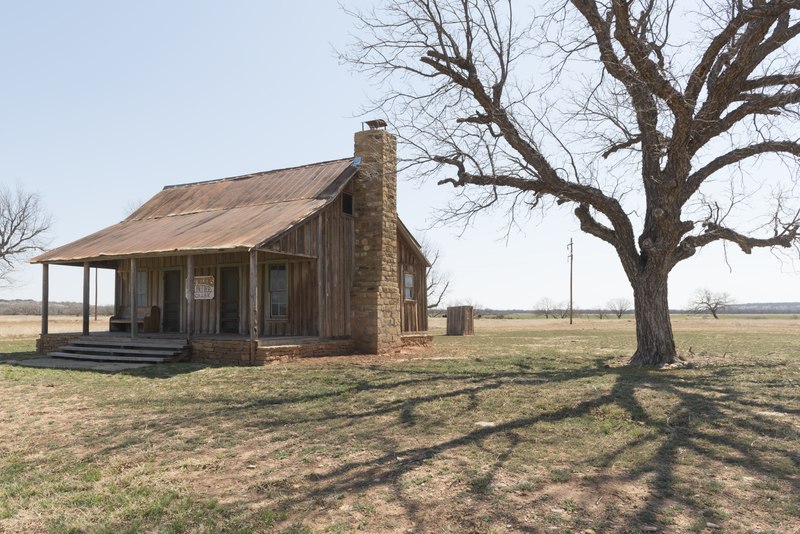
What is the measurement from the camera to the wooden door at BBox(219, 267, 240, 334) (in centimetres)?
1866

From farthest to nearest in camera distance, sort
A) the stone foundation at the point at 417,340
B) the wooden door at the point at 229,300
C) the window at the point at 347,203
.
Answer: the stone foundation at the point at 417,340
the wooden door at the point at 229,300
the window at the point at 347,203

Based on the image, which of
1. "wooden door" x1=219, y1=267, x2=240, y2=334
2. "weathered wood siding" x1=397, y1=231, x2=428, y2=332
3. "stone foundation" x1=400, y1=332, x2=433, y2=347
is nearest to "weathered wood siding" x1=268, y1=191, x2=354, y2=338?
"wooden door" x1=219, y1=267, x2=240, y2=334

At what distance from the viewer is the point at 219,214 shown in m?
19.5

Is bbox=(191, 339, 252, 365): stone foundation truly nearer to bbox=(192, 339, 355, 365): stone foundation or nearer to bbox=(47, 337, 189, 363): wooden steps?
bbox=(192, 339, 355, 365): stone foundation

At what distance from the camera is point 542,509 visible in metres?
4.77

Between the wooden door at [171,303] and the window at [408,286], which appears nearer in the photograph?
the wooden door at [171,303]

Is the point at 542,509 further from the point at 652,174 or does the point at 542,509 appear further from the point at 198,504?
the point at 652,174

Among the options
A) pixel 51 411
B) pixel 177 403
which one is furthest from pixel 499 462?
pixel 51 411

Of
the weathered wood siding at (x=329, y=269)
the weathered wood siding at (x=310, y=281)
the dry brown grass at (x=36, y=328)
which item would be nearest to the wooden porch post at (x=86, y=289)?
the weathered wood siding at (x=310, y=281)

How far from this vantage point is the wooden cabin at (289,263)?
53.7 feet

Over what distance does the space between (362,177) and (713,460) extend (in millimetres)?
13912

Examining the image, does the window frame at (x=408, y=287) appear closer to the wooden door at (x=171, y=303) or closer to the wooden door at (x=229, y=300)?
the wooden door at (x=229, y=300)

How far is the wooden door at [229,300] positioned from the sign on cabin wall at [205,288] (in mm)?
2532

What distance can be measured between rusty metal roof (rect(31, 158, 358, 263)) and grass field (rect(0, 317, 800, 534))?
5.08 meters
